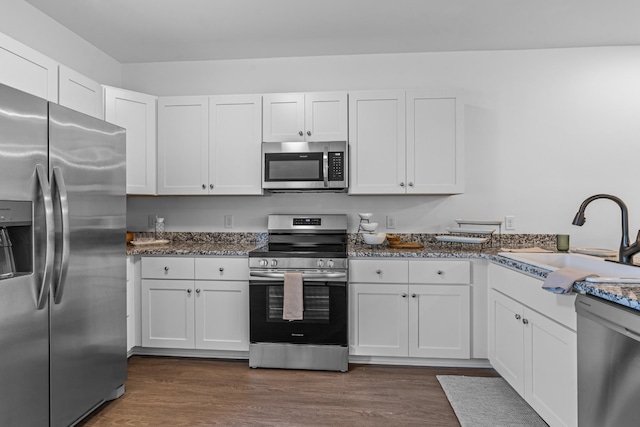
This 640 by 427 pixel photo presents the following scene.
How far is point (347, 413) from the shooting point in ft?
7.46

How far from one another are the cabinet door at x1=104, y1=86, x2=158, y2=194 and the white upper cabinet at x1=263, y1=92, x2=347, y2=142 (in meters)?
0.98

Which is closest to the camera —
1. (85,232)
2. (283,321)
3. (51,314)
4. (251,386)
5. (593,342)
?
(593,342)

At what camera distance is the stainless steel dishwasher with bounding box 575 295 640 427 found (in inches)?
51.9

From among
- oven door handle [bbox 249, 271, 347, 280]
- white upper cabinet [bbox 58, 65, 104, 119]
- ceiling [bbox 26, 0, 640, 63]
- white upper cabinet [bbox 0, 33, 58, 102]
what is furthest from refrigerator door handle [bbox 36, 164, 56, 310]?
ceiling [bbox 26, 0, 640, 63]

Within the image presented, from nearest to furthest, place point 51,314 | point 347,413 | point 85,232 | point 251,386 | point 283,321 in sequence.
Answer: point 51,314, point 85,232, point 347,413, point 251,386, point 283,321

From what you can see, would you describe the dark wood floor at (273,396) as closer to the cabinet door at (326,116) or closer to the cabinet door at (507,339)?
the cabinet door at (507,339)

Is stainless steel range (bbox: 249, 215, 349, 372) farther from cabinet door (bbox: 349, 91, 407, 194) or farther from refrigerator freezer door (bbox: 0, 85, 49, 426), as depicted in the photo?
→ refrigerator freezer door (bbox: 0, 85, 49, 426)

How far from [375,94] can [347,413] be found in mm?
2322

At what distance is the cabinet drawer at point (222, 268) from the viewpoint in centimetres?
297

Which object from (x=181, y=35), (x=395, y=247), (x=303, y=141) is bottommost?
(x=395, y=247)

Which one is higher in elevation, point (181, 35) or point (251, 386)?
point (181, 35)

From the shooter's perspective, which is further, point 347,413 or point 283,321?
point 283,321

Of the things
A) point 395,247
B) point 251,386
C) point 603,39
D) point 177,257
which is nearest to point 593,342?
point 395,247

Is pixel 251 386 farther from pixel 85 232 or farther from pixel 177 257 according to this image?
pixel 85 232
